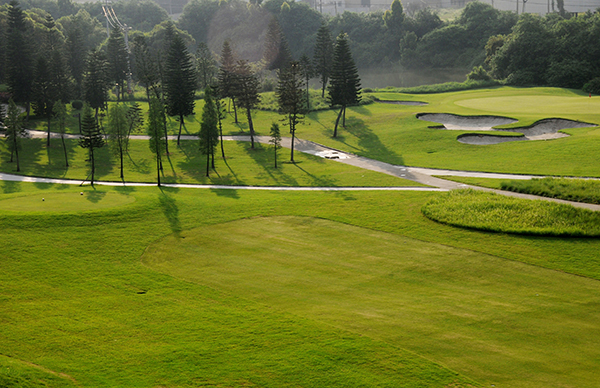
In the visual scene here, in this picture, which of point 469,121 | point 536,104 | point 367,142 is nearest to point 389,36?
point 536,104

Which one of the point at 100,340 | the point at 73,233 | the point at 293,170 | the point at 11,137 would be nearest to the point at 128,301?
the point at 100,340

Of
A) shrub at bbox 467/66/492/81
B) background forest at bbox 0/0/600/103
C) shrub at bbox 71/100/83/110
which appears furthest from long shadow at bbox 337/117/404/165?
shrub at bbox 71/100/83/110

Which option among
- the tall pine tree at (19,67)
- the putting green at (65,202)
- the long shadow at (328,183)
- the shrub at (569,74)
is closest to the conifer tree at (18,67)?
the tall pine tree at (19,67)

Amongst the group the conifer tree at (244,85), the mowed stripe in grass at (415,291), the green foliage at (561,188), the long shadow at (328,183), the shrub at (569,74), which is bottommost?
the mowed stripe in grass at (415,291)

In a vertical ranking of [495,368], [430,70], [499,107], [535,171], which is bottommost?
[495,368]

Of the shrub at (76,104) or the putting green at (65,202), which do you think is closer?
the putting green at (65,202)

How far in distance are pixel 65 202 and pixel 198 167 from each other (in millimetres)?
27153

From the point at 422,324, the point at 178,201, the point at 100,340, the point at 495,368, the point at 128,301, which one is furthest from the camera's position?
the point at 178,201

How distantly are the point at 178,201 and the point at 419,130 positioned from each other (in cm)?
4274

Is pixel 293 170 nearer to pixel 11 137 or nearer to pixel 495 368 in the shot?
pixel 11 137

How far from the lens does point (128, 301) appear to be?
79.3 feet

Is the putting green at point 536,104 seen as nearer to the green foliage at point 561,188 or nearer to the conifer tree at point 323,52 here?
the conifer tree at point 323,52

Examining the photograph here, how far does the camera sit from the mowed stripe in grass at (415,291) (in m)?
19.7

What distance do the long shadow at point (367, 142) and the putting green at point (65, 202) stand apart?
109 ft
